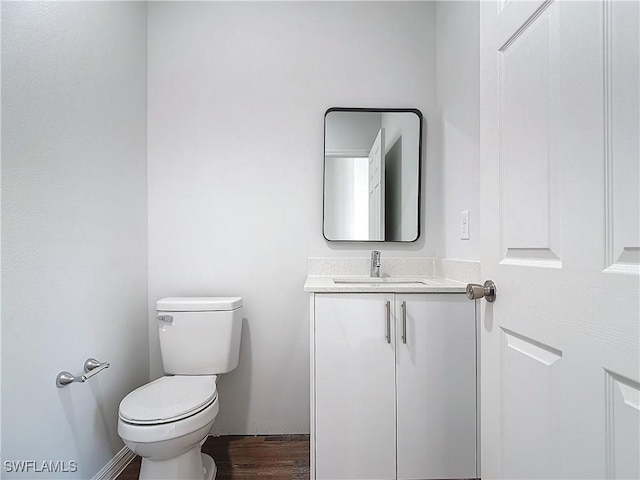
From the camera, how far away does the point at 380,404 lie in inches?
56.9

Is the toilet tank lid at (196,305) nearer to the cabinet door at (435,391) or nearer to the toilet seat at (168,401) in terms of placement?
the toilet seat at (168,401)

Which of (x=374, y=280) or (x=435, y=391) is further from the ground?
(x=374, y=280)

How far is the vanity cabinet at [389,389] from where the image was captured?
145 cm

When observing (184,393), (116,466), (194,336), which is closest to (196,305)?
(194,336)

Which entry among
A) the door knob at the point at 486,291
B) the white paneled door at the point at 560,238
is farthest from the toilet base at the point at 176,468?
the door knob at the point at 486,291

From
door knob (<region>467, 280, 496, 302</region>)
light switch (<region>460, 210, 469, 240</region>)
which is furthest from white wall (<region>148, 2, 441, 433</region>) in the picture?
door knob (<region>467, 280, 496, 302</region>)

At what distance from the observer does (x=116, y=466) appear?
162cm

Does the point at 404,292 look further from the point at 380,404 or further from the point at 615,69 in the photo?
the point at 615,69

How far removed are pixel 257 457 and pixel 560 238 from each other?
1697 millimetres

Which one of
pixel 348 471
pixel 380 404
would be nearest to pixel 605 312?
pixel 380 404

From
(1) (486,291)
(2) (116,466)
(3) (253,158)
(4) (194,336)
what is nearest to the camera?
(1) (486,291)

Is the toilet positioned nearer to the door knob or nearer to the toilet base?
the toilet base

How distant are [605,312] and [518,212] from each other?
295mm

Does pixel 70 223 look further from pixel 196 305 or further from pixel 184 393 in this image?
pixel 184 393
